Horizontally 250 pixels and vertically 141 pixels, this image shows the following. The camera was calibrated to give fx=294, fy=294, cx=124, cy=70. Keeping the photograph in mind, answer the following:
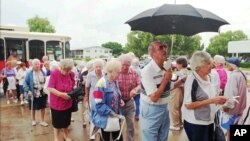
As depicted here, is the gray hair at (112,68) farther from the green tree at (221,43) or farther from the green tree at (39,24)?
the green tree at (221,43)

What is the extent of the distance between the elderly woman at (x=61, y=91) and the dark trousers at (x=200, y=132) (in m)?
2.52

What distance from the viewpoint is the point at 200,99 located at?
139 inches

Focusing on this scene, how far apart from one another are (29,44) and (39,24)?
40047 millimetres

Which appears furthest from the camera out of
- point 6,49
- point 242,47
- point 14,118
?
point 242,47

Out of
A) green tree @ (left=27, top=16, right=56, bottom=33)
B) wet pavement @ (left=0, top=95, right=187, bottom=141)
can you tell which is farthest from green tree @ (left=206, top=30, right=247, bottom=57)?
wet pavement @ (left=0, top=95, right=187, bottom=141)

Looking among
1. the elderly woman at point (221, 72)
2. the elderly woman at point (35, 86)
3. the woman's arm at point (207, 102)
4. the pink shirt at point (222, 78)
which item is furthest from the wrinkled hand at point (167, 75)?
the elderly woman at point (35, 86)

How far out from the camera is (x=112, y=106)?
4059 millimetres

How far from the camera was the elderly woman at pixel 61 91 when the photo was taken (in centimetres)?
532

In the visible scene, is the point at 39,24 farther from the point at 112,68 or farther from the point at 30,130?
the point at 112,68

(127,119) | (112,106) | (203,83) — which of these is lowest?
(127,119)

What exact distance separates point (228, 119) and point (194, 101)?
1.43m

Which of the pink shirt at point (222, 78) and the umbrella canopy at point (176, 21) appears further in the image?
the pink shirt at point (222, 78)

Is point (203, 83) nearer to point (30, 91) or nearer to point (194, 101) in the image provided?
point (194, 101)

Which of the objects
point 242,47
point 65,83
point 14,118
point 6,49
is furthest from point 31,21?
point 65,83
